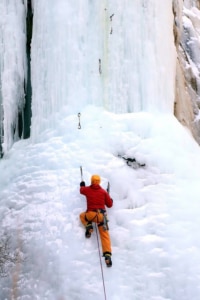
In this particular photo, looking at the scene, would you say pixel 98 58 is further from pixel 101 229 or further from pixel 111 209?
pixel 101 229

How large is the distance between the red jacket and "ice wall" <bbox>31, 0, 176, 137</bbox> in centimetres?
165

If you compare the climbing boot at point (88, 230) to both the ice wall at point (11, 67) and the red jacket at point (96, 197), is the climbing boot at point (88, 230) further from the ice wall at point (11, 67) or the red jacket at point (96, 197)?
the ice wall at point (11, 67)

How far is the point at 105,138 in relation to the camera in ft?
25.0

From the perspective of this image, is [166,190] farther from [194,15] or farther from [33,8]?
[194,15]

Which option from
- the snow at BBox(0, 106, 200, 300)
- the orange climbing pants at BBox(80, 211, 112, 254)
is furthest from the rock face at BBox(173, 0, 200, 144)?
the orange climbing pants at BBox(80, 211, 112, 254)

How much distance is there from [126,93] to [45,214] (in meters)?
2.34

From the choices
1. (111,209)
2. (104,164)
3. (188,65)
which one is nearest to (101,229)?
(111,209)

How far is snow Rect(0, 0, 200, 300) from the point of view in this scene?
634 centimetres

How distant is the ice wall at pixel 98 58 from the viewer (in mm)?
8023

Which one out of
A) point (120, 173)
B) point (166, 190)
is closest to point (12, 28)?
point (120, 173)

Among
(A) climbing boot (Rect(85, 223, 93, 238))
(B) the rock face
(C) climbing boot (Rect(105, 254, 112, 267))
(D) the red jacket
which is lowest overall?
(C) climbing boot (Rect(105, 254, 112, 267))

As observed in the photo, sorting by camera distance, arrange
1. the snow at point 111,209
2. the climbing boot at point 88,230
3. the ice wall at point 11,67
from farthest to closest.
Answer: the ice wall at point 11,67 → the climbing boot at point 88,230 → the snow at point 111,209

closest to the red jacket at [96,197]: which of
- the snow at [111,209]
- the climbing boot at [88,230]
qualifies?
the climbing boot at [88,230]

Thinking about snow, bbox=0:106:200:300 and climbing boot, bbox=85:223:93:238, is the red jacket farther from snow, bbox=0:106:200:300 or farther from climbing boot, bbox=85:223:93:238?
snow, bbox=0:106:200:300
